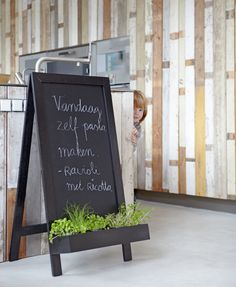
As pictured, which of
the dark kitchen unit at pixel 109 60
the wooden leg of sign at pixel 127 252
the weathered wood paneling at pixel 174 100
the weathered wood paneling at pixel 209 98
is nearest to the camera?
the wooden leg of sign at pixel 127 252

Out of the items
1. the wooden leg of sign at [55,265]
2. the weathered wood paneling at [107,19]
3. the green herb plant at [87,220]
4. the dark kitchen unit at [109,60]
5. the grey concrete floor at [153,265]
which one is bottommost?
the grey concrete floor at [153,265]

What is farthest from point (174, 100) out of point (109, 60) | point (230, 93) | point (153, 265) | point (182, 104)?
point (153, 265)

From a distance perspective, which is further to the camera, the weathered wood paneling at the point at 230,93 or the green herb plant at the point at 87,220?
the weathered wood paneling at the point at 230,93

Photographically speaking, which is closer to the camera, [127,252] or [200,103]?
[127,252]

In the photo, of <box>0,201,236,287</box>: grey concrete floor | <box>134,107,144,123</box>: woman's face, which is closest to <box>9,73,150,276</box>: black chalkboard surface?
<box>0,201,236,287</box>: grey concrete floor

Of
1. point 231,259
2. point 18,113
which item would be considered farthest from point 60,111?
point 231,259

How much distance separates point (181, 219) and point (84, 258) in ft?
4.98

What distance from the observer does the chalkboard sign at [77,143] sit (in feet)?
8.82

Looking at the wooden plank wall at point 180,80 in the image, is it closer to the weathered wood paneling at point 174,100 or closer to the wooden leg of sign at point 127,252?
the weathered wood paneling at point 174,100

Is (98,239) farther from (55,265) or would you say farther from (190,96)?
(190,96)

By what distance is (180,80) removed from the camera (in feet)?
16.3

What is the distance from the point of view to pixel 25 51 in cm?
680

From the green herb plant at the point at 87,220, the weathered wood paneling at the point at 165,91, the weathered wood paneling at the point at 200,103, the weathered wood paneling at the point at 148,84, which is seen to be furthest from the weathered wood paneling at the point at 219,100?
the green herb plant at the point at 87,220

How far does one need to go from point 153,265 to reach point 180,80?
2550 millimetres
